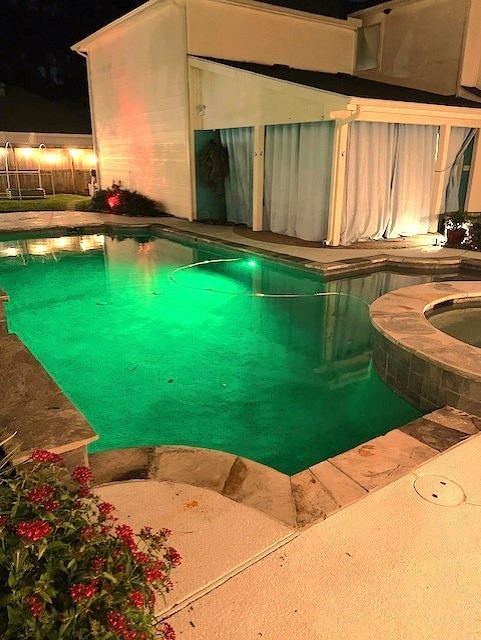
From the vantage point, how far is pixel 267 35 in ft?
36.4

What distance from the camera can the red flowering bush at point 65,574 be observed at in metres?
1.14

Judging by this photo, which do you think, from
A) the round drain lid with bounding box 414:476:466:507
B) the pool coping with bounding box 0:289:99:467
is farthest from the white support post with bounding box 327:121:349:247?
the round drain lid with bounding box 414:476:466:507

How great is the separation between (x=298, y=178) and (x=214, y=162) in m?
2.71

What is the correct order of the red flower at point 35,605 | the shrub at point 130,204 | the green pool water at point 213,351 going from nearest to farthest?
the red flower at point 35,605 → the green pool water at point 213,351 → the shrub at point 130,204

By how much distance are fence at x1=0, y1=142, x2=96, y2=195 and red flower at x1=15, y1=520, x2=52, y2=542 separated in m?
18.1

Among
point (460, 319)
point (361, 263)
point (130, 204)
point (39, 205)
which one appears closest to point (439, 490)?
point (460, 319)

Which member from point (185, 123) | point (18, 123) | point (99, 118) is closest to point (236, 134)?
point (185, 123)

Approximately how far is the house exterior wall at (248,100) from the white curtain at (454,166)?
3242 mm

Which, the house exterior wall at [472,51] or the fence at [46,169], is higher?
the house exterior wall at [472,51]

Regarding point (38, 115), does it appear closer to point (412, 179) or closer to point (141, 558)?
point (412, 179)

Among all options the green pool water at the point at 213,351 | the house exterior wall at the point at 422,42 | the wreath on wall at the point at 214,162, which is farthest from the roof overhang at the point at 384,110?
the green pool water at the point at 213,351

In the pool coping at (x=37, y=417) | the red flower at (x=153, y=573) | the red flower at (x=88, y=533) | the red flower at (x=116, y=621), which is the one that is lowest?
the pool coping at (x=37, y=417)

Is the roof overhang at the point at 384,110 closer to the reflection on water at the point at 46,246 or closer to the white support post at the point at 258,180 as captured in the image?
the white support post at the point at 258,180

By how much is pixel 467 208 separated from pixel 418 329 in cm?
730
